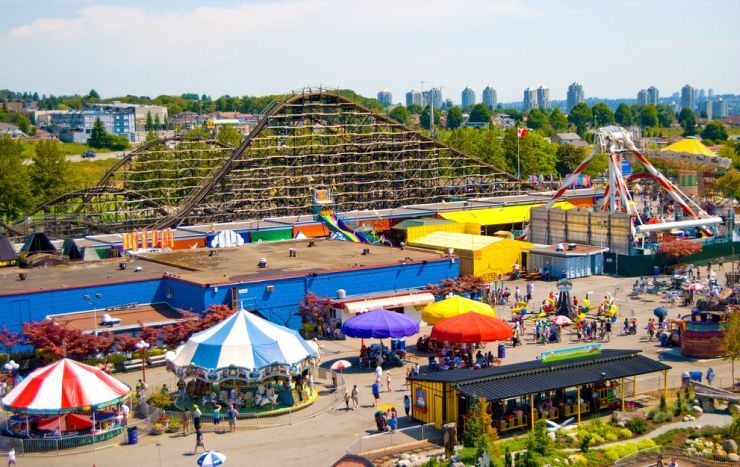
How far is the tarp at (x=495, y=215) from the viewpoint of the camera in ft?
234

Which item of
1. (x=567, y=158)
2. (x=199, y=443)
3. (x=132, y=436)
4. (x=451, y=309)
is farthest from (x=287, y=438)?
(x=567, y=158)

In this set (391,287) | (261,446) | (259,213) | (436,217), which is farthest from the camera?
(259,213)

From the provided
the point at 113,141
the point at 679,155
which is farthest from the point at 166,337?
the point at 113,141

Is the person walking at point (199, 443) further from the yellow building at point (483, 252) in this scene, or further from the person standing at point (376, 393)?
the yellow building at point (483, 252)

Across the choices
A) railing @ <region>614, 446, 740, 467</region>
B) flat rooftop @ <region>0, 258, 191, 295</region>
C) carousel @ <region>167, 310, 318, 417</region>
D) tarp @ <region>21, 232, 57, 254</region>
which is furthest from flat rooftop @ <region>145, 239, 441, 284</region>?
railing @ <region>614, 446, 740, 467</region>

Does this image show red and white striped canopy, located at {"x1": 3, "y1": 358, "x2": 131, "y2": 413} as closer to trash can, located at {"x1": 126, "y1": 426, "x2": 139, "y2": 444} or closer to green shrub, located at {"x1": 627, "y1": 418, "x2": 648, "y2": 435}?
trash can, located at {"x1": 126, "y1": 426, "x2": 139, "y2": 444}

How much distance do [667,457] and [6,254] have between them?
36.9m

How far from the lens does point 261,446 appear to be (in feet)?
98.4

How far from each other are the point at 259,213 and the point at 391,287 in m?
32.9

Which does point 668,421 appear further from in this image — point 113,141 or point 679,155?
point 113,141

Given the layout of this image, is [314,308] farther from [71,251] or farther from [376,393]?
[71,251]

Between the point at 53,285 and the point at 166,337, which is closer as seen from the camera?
the point at 166,337

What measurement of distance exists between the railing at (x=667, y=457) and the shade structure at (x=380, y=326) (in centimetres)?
1276

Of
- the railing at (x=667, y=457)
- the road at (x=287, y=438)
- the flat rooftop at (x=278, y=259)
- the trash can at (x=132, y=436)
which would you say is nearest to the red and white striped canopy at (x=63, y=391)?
the trash can at (x=132, y=436)
